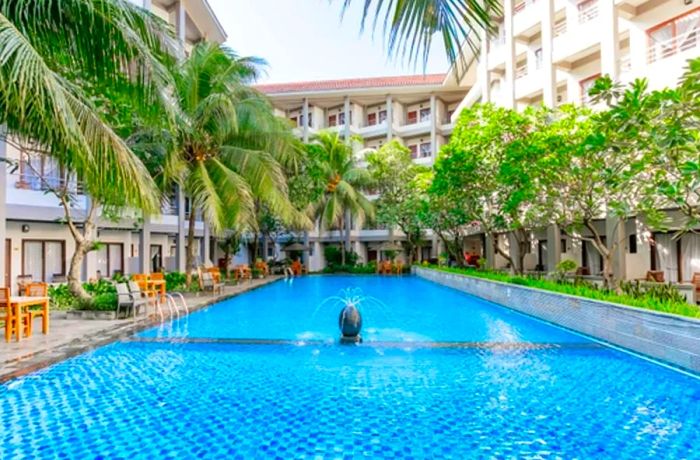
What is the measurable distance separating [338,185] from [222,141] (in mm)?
13890

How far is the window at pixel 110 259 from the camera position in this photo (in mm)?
23000

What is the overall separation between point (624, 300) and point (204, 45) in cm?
1415

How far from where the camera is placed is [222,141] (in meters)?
16.5

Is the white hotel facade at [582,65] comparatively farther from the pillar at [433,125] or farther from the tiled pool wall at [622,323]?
the tiled pool wall at [622,323]

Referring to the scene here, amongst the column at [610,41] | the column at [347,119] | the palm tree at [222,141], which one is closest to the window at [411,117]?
the column at [347,119]

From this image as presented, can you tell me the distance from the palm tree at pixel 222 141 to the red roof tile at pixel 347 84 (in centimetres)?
1986

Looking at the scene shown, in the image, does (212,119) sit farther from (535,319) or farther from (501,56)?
(501,56)

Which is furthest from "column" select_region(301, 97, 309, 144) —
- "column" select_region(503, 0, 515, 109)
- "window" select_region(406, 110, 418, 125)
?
"column" select_region(503, 0, 515, 109)

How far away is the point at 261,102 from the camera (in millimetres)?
16875

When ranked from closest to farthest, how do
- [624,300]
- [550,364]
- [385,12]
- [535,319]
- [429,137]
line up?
[385,12] → [550,364] → [624,300] → [535,319] → [429,137]

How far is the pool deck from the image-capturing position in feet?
22.0

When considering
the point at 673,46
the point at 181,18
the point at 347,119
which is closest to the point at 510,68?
the point at 673,46

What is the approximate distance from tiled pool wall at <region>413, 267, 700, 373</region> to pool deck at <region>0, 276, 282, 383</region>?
8.95 meters

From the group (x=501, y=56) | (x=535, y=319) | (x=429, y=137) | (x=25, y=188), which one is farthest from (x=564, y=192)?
(x=429, y=137)
